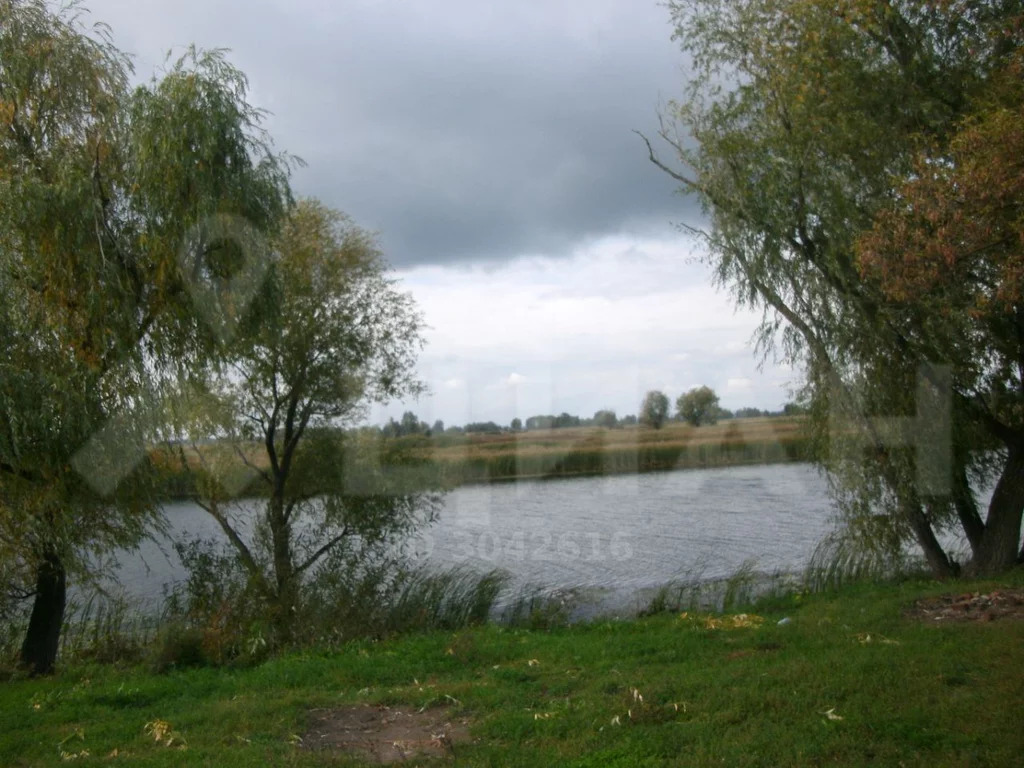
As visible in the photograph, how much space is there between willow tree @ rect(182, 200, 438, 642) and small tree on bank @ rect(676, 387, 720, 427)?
297 inches

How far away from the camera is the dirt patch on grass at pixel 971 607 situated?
30.3 ft

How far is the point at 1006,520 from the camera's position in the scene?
1282 centimetres

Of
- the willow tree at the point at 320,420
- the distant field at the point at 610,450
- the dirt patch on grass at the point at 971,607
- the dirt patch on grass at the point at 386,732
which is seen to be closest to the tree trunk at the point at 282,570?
the willow tree at the point at 320,420

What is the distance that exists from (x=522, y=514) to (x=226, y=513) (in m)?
8.33

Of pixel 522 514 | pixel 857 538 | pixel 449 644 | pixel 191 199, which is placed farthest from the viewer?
pixel 522 514

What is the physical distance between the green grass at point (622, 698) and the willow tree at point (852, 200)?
11.9 feet

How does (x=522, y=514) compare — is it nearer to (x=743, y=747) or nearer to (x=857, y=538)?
(x=857, y=538)

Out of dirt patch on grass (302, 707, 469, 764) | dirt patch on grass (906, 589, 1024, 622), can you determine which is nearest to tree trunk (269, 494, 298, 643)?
dirt patch on grass (302, 707, 469, 764)

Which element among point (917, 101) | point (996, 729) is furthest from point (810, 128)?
point (996, 729)

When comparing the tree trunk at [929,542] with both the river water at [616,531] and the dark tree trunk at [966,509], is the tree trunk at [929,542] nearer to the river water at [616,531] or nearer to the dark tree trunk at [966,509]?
the dark tree trunk at [966,509]

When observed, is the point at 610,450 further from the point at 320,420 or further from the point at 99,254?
the point at 99,254

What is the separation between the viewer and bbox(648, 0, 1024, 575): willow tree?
1175 centimetres

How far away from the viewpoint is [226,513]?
60.0ft

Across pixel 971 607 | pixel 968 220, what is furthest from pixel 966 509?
pixel 968 220
